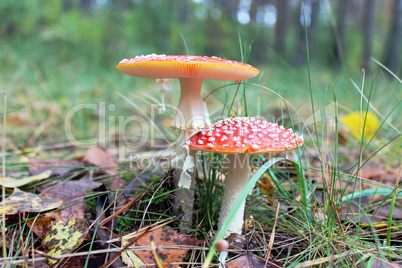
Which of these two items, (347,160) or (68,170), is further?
(347,160)

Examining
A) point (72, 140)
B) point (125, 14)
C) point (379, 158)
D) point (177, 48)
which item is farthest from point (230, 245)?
point (125, 14)

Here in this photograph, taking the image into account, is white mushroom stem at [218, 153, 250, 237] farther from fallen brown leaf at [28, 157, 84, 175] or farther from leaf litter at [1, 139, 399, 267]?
fallen brown leaf at [28, 157, 84, 175]

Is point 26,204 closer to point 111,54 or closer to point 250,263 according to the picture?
point 250,263

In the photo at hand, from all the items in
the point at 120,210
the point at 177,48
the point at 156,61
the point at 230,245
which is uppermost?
the point at 177,48

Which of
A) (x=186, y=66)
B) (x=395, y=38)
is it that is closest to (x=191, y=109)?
(x=186, y=66)

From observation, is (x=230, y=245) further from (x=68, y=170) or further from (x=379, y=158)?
(x=379, y=158)

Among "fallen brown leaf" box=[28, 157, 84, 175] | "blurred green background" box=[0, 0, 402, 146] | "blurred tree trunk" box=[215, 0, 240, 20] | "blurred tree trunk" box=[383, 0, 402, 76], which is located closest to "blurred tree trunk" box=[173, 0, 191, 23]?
"blurred green background" box=[0, 0, 402, 146]
